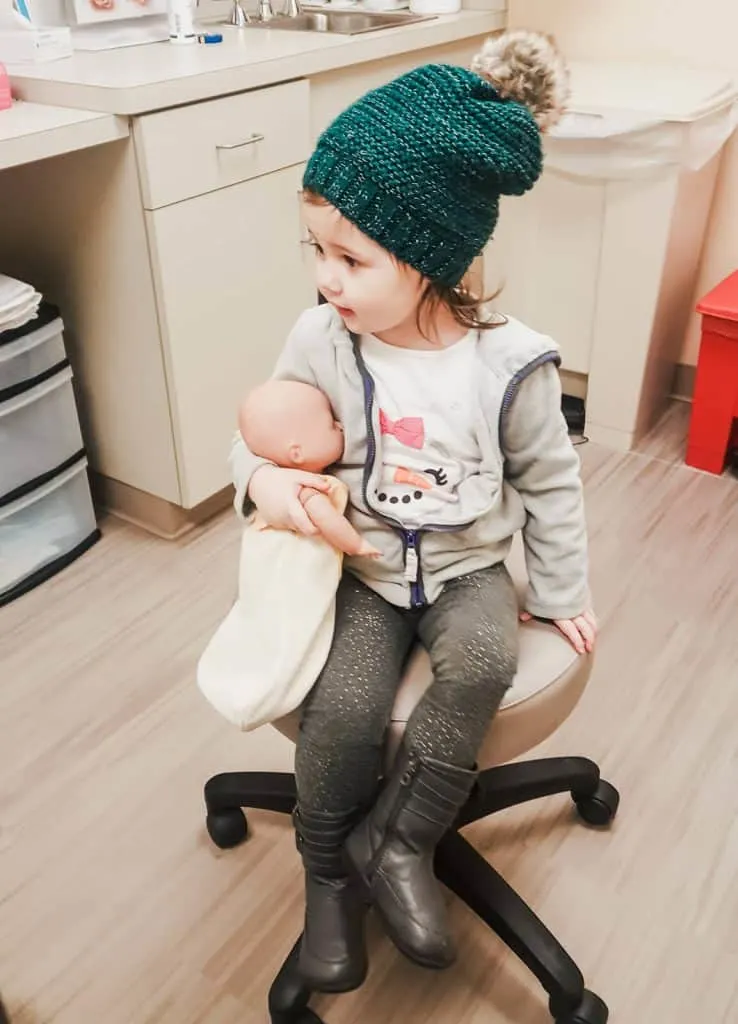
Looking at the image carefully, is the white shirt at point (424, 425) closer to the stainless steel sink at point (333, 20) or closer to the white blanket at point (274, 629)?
the white blanket at point (274, 629)

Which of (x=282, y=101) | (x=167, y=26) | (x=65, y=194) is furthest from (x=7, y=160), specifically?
(x=167, y=26)

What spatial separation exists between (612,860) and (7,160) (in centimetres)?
131

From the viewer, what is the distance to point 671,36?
213cm

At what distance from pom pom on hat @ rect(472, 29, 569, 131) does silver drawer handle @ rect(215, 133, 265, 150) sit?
31.8 inches

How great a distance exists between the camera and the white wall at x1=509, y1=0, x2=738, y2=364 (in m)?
2.08

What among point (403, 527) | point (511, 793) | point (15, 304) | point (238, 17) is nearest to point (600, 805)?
point (511, 793)

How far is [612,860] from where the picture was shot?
129 centimetres

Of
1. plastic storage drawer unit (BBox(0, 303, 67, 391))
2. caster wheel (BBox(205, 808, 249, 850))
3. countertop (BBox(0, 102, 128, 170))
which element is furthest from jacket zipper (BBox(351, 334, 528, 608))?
plastic storage drawer unit (BBox(0, 303, 67, 391))

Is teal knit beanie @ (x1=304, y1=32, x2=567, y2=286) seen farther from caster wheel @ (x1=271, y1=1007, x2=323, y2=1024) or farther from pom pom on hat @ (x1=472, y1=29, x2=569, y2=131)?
caster wheel @ (x1=271, y1=1007, x2=323, y2=1024)

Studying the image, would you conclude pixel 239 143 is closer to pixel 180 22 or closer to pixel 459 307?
pixel 180 22

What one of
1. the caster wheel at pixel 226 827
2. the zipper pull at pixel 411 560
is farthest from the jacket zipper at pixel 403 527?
the caster wheel at pixel 226 827

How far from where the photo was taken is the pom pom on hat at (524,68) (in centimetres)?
89

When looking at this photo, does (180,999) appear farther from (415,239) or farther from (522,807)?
(415,239)

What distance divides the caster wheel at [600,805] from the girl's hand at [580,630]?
374mm
